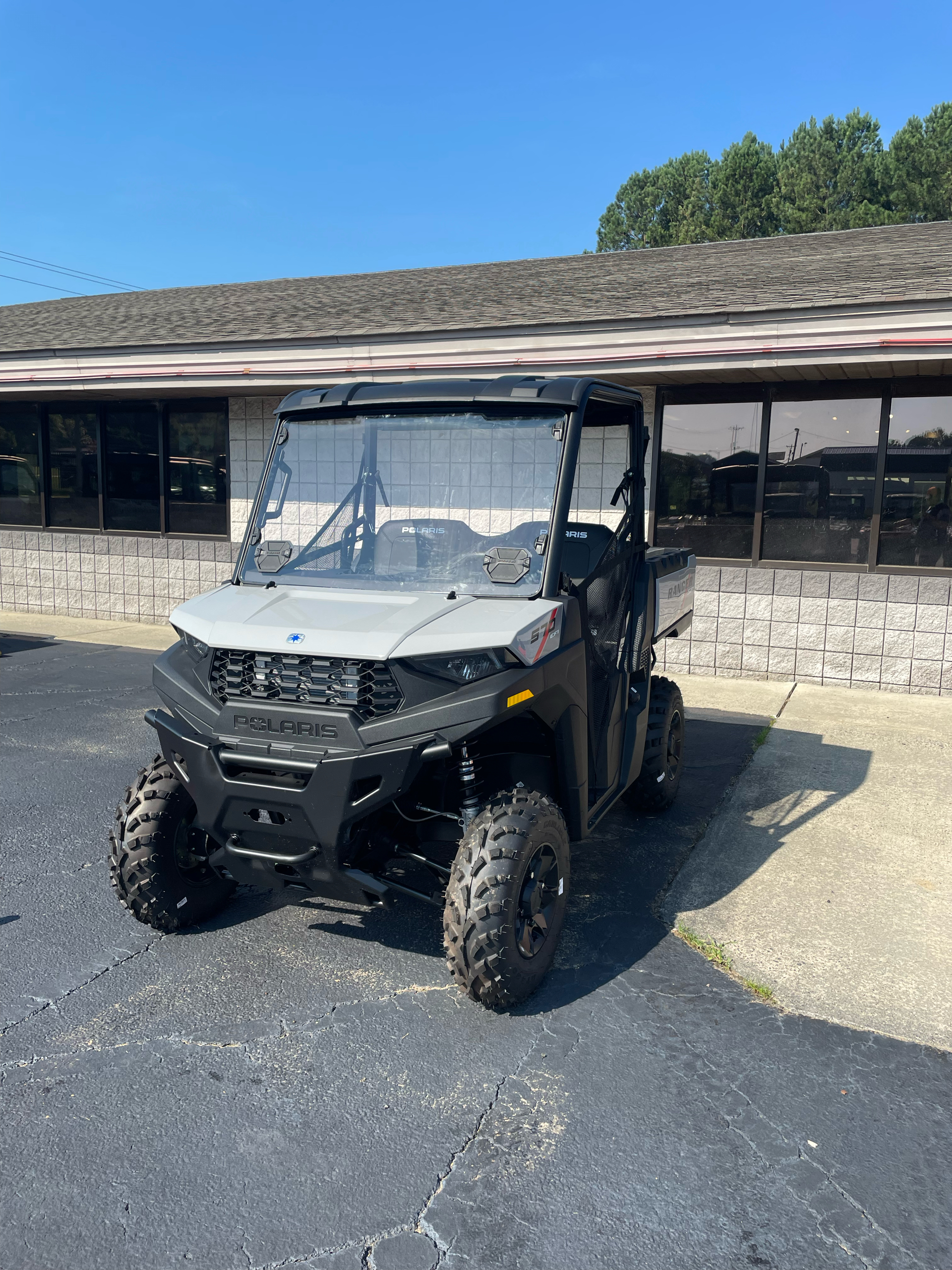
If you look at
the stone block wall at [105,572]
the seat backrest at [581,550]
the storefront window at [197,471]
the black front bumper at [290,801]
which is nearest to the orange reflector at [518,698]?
the black front bumper at [290,801]

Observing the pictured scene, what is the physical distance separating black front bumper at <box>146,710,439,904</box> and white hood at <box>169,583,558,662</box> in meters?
0.35

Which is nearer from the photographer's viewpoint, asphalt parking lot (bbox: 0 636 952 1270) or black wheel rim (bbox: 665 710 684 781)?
asphalt parking lot (bbox: 0 636 952 1270)

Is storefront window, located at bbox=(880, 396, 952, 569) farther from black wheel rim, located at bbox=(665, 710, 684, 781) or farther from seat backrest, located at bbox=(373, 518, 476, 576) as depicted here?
seat backrest, located at bbox=(373, 518, 476, 576)

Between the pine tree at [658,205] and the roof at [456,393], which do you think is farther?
the pine tree at [658,205]

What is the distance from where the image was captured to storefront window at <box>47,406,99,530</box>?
13.4m

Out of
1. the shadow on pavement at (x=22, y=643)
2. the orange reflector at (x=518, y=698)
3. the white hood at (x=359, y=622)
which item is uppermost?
the white hood at (x=359, y=622)

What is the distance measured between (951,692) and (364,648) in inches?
309

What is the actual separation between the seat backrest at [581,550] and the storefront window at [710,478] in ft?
18.6

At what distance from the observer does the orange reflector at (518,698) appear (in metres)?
3.37

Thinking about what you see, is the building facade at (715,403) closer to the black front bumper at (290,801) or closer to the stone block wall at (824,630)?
the stone block wall at (824,630)

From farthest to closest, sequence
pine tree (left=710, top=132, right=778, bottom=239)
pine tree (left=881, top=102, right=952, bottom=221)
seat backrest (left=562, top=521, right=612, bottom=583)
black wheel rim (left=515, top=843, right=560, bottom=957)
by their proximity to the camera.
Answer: pine tree (left=710, top=132, right=778, bottom=239) < pine tree (left=881, top=102, right=952, bottom=221) < seat backrest (left=562, top=521, right=612, bottom=583) < black wheel rim (left=515, top=843, right=560, bottom=957)

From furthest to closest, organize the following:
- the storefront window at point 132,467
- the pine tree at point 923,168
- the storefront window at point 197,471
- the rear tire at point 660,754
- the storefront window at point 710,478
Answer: the pine tree at point 923,168
the storefront window at point 132,467
the storefront window at point 197,471
the storefront window at point 710,478
the rear tire at point 660,754

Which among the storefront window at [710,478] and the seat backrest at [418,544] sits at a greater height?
the storefront window at [710,478]

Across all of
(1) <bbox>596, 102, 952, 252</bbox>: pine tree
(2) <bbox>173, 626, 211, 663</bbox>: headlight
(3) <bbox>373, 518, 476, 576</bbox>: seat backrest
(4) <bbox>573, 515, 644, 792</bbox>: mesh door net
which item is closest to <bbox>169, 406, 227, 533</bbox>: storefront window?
(4) <bbox>573, 515, 644, 792</bbox>: mesh door net
